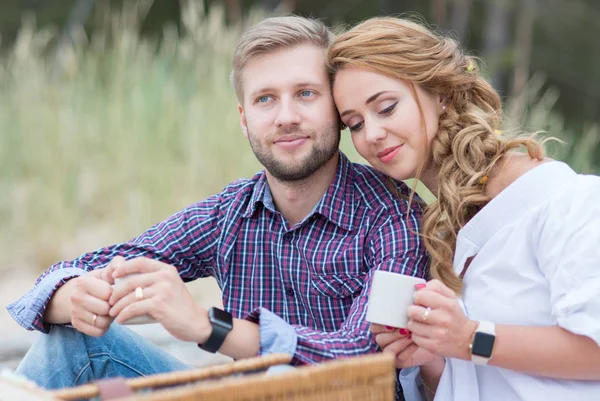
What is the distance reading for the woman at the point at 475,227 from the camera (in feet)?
4.68

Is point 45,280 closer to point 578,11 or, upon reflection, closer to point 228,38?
point 228,38

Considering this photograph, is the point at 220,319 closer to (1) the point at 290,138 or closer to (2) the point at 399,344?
(2) the point at 399,344

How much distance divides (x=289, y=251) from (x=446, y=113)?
0.50 m

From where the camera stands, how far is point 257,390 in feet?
3.60

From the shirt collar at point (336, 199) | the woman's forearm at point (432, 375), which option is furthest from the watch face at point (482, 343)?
the shirt collar at point (336, 199)

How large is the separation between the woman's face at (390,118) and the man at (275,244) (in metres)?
0.11

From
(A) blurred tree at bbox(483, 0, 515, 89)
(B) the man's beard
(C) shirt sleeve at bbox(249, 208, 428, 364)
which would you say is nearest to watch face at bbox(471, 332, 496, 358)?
(C) shirt sleeve at bbox(249, 208, 428, 364)

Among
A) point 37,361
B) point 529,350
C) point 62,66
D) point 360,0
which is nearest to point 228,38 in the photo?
point 62,66

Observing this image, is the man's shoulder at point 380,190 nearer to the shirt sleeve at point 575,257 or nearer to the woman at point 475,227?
the woman at point 475,227

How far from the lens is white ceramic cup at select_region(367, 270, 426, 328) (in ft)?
4.43

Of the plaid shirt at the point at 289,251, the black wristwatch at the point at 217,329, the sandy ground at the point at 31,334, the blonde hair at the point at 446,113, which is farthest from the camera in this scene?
the sandy ground at the point at 31,334

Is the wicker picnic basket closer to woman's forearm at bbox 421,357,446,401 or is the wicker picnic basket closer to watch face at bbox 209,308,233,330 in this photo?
watch face at bbox 209,308,233,330

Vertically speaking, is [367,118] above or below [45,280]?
above

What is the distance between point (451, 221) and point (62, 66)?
10.7 feet
